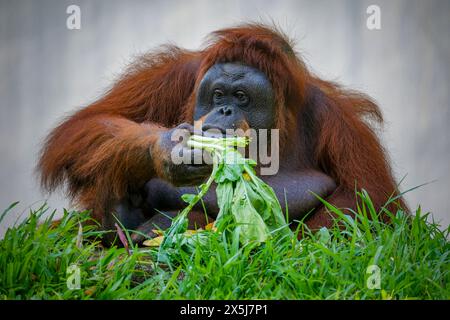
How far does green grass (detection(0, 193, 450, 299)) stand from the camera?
2930 mm

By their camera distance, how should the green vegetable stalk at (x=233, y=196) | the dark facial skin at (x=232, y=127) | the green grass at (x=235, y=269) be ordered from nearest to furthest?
1. the green grass at (x=235, y=269)
2. the green vegetable stalk at (x=233, y=196)
3. the dark facial skin at (x=232, y=127)

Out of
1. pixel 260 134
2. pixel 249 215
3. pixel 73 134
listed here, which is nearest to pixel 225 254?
pixel 249 215

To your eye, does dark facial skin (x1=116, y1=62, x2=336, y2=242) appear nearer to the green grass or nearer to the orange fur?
the orange fur

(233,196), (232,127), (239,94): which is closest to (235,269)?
(233,196)

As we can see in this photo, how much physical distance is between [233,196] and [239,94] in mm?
640

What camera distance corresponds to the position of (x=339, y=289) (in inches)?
114

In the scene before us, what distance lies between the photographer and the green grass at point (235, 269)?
115 inches

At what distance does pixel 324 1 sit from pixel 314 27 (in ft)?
0.68

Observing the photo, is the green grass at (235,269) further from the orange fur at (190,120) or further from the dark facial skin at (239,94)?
the dark facial skin at (239,94)

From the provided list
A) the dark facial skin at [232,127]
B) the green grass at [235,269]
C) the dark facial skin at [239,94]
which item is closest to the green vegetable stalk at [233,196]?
the green grass at [235,269]

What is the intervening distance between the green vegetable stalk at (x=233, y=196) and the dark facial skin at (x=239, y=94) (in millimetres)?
350

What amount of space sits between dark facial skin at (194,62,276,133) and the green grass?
0.80 metres

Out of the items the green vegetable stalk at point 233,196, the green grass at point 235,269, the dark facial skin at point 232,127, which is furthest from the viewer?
the dark facial skin at point 232,127

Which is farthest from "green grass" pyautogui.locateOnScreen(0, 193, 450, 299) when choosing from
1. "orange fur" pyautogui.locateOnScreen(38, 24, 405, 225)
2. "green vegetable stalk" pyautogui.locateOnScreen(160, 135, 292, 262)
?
"orange fur" pyautogui.locateOnScreen(38, 24, 405, 225)
